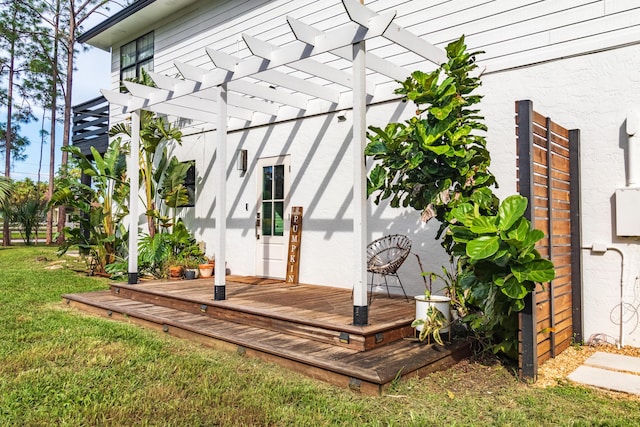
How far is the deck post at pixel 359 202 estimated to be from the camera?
3963 millimetres

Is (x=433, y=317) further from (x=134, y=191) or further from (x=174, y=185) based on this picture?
(x=174, y=185)

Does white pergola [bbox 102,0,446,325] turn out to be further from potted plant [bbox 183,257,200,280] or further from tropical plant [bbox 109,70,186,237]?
tropical plant [bbox 109,70,186,237]

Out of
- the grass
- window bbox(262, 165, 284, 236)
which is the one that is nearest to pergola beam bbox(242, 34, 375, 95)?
window bbox(262, 165, 284, 236)

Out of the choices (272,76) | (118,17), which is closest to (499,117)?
(272,76)

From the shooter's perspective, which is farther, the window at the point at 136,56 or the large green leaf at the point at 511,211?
the window at the point at 136,56

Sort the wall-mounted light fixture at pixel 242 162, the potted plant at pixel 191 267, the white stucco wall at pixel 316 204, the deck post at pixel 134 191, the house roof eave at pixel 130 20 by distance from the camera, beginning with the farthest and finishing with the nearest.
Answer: the house roof eave at pixel 130 20 < the wall-mounted light fixture at pixel 242 162 < the potted plant at pixel 191 267 < the deck post at pixel 134 191 < the white stucco wall at pixel 316 204

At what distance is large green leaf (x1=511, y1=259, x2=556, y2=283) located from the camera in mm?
3164

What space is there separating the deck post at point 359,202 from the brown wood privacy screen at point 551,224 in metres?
1.24

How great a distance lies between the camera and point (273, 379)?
349 centimetres

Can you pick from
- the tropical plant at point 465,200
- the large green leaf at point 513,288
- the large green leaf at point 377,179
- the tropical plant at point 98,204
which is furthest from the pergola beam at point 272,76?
the tropical plant at point 98,204

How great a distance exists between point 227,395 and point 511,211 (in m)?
2.33

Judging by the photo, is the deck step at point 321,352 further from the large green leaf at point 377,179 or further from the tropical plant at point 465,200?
the large green leaf at point 377,179

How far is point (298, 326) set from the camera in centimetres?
427

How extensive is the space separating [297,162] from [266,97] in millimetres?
1136
